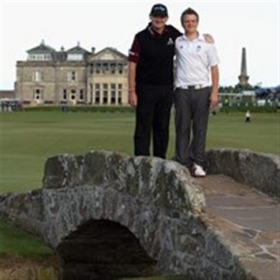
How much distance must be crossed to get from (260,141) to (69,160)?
31.4 meters

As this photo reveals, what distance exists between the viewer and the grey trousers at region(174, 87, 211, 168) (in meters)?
14.1

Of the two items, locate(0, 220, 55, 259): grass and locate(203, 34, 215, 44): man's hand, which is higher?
locate(203, 34, 215, 44): man's hand

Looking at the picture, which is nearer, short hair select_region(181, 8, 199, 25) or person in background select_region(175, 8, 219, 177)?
short hair select_region(181, 8, 199, 25)

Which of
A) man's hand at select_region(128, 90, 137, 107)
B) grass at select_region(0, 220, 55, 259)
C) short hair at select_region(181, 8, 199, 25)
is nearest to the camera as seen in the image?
short hair at select_region(181, 8, 199, 25)

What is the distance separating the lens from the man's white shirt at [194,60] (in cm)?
1377

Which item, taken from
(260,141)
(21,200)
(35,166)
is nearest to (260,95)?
(260,141)

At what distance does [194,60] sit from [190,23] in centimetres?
54

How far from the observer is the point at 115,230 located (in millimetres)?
14922

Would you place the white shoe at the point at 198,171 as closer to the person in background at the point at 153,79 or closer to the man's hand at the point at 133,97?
the person in background at the point at 153,79

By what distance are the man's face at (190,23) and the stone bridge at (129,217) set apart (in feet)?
6.31

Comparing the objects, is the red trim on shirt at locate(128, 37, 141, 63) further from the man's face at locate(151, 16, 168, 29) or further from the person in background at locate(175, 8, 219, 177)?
the person in background at locate(175, 8, 219, 177)

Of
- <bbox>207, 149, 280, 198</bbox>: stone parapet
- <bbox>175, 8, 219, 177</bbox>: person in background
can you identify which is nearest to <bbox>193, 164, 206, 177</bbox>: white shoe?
<bbox>175, 8, 219, 177</bbox>: person in background

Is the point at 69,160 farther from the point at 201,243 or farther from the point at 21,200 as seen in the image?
the point at 201,243

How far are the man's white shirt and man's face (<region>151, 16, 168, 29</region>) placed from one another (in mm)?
322
